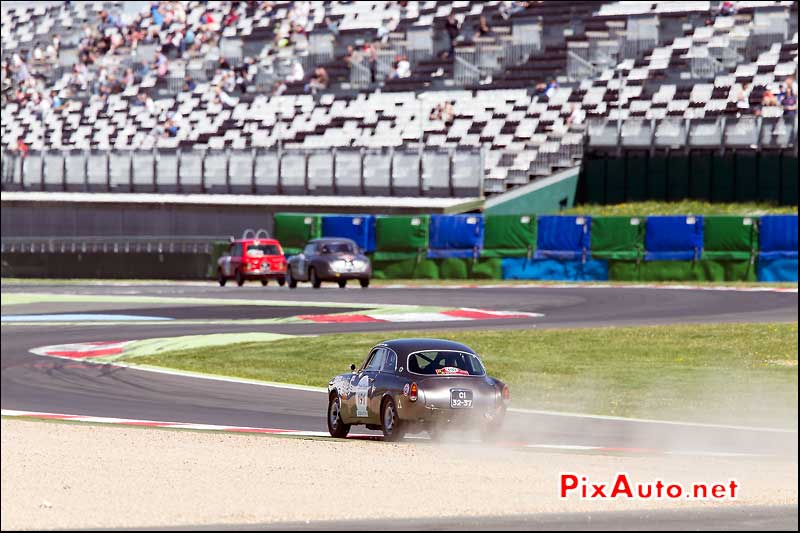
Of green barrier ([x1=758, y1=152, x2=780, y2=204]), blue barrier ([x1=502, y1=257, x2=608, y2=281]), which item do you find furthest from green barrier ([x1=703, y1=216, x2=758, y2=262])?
green barrier ([x1=758, y1=152, x2=780, y2=204])

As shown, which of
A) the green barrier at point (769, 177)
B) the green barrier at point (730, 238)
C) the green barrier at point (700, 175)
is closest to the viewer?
the green barrier at point (730, 238)

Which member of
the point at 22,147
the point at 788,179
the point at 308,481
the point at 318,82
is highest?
the point at 318,82

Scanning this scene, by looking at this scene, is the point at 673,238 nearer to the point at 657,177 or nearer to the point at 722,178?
the point at 722,178

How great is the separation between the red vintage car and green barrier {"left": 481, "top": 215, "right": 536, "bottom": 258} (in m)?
9.51

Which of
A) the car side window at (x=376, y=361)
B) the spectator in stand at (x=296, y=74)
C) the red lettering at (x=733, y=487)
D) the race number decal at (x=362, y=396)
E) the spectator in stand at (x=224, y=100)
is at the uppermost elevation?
the spectator in stand at (x=296, y=74)

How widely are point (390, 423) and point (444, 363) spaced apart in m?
0.38

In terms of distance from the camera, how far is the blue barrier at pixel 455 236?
151 ft

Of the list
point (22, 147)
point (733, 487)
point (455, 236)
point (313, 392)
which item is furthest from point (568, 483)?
point (22, 147)

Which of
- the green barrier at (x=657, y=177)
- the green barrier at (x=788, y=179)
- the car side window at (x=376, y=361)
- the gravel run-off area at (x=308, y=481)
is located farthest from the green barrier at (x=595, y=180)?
the car side window at (x=376, y=361)

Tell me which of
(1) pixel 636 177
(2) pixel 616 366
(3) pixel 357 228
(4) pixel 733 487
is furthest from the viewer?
(1) pixel 636 177

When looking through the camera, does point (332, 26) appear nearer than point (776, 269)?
No

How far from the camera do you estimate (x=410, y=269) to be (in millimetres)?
46969

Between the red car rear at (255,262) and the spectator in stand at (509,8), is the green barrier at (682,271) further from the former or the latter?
the spectator in stand at (509,8)

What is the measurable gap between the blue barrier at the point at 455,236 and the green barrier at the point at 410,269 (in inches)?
13.3
